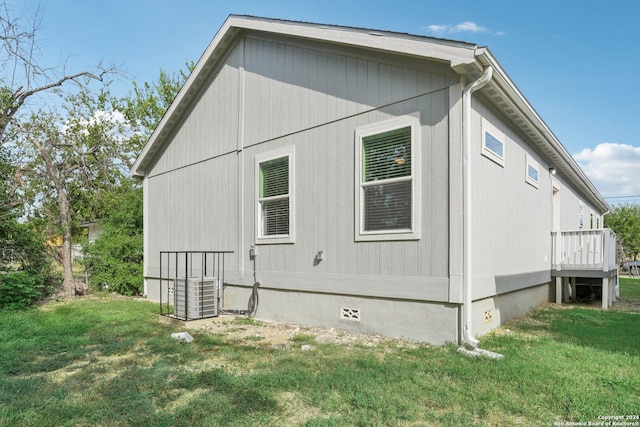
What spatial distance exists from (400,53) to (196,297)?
4.80 m

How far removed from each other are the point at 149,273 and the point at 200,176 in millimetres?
3256

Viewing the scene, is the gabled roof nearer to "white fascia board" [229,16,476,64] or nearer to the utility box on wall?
"white fascia board" [229,16,476,64]

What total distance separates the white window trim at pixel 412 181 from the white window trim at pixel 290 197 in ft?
4.40

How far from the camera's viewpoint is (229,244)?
25.3ft

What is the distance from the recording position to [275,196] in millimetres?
6832

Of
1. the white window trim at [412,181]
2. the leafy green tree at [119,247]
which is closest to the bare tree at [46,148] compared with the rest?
the leafy green tree at [119,247]

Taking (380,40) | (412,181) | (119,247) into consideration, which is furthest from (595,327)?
(119,247)

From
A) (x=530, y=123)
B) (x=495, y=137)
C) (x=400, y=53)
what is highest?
(x=400, y=53)

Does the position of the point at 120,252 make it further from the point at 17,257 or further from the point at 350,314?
the point at 350,314

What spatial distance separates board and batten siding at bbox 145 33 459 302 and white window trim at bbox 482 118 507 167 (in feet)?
3.14

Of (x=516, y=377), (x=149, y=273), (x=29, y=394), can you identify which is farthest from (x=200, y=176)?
(x=516, y=377)

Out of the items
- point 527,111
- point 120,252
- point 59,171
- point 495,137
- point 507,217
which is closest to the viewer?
point 495,137

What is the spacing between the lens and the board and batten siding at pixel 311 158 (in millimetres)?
4840

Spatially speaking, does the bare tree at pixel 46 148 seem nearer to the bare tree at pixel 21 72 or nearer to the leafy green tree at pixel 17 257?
the bare tree at pixel 21 72
